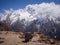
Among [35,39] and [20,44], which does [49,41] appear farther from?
[20,44]

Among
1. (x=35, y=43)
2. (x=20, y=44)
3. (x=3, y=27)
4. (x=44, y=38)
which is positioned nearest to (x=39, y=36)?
(x=44, y=38)

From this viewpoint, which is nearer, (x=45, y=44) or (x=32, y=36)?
(x=45, y=44)

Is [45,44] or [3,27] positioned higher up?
[3,27]

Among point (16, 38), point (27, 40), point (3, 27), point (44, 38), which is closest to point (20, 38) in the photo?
point (16, 38)

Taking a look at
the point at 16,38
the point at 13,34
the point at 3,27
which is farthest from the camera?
the point at 3,27

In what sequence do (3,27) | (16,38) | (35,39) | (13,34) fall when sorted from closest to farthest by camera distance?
(35,39), (16,38), (13,34), (3,27)

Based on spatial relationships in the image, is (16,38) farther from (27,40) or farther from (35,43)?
(35,43)

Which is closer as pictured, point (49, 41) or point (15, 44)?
point (15, 44)

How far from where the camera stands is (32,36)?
78.4 metres

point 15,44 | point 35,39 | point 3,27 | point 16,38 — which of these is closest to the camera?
point 15,44

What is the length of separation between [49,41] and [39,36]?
5463mm

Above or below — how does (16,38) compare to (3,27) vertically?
below

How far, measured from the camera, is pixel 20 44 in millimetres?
68750

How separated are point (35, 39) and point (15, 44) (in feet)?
37.2
